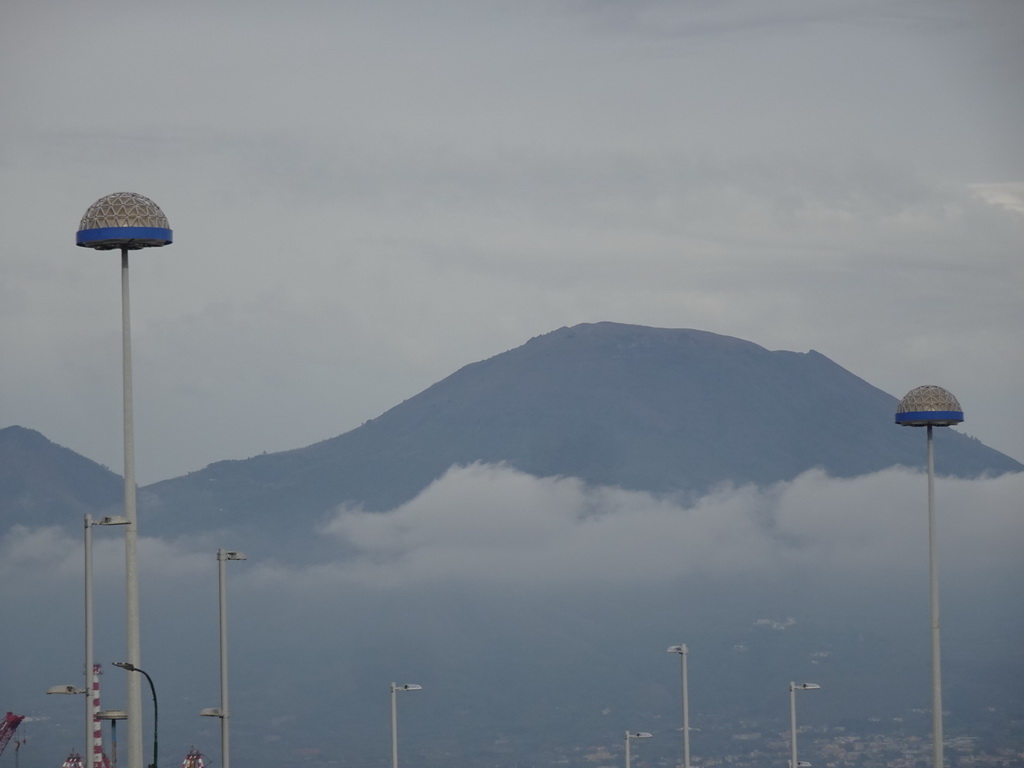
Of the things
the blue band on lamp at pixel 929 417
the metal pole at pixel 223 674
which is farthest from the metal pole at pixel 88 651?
the blue band on lamp at pixel 929 417

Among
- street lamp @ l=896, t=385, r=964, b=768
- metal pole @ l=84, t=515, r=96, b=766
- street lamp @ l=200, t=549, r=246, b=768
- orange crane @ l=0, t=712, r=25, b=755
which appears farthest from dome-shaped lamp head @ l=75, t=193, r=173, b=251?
orange crane @ l=0, t=712, r=25, b=755

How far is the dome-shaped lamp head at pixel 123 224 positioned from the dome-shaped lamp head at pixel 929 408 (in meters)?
26.3

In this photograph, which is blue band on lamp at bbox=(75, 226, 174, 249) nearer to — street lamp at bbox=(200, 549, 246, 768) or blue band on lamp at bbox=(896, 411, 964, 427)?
street lamp at bbox=(200, 549, 246, 768)

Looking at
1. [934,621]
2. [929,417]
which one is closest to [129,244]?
[929,417]

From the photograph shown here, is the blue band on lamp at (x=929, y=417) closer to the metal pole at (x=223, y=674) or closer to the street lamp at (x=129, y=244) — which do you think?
the metal pole at (x=223, y=674)

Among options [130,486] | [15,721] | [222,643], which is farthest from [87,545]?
[15,721]

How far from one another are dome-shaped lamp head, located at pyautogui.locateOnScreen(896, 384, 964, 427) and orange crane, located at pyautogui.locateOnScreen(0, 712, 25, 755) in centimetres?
11183

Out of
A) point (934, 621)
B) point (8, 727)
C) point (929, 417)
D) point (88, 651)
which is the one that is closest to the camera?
point (929, 417)

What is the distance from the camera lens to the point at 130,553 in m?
37.3

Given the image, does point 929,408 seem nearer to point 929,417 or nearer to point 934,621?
point 929,417

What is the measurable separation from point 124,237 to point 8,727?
128566 millimetres

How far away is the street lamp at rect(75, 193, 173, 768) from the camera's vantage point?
37469 mm

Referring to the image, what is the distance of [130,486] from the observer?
1502 inches

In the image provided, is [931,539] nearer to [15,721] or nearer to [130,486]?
[130,486]
